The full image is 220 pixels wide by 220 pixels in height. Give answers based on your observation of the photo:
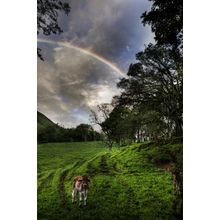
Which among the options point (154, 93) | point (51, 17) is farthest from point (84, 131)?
point (51, 17)

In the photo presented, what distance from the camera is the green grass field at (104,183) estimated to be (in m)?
3.11

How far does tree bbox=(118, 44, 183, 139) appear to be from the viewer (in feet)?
10.6

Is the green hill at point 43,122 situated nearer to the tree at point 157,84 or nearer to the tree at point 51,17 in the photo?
the tree at point 51,17

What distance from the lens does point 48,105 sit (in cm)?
317

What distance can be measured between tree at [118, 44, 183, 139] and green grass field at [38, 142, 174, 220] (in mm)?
376

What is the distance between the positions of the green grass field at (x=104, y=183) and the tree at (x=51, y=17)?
88cm

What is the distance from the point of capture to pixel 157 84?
3.28 meters

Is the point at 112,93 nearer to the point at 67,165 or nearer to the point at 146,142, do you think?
the point at 146,142

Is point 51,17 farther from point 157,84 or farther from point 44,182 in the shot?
point 44,182

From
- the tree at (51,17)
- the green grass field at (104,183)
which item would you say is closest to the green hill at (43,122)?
the green grass field at (104,183)

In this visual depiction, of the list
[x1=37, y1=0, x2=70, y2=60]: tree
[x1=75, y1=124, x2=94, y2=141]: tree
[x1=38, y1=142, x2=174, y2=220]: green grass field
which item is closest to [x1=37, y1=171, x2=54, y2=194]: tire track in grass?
[x1=38, y1=142, x2=174, y2=220]: green grass field

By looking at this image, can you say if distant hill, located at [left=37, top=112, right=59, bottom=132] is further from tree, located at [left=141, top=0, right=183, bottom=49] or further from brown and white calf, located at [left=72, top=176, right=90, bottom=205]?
tree, located at [left=141, top=0, right=183, bottom=49]
